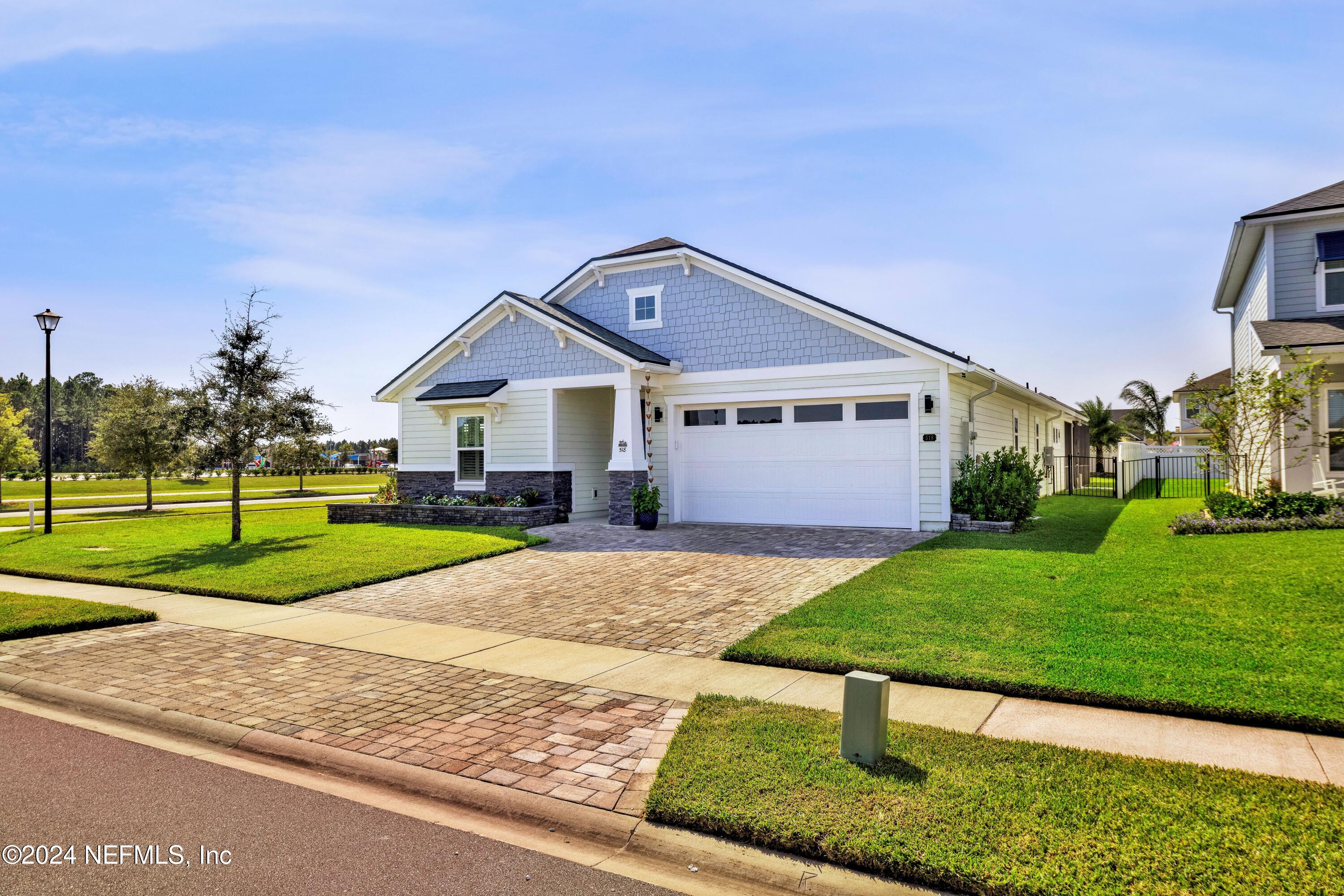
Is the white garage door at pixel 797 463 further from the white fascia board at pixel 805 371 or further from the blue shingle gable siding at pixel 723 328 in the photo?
the blue shingle gable siding at pixel 723 328

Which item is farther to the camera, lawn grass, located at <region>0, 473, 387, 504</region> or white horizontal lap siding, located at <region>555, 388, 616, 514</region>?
lawn grass, located at <region>0, 473, 387, 504</region>

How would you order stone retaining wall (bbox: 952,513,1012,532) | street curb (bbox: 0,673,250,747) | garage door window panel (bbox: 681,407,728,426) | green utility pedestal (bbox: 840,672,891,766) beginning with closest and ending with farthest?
green utility pedestal (bbox: 840,672,891,766), street curb (bbox: 0,673,250,747), stone retaining wall (bbox: 952,513,1012,532), garage door window panel (bbox: 681,407,728,426)

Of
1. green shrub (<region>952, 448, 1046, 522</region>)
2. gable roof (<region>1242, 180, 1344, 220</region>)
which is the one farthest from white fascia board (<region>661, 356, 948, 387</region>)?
gable roof (<region>1242, 180, 1344, 220</region>)

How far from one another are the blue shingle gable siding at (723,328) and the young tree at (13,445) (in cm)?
3050

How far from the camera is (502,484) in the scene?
19.6 m

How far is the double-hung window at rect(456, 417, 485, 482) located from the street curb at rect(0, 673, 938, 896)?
48.8 ft

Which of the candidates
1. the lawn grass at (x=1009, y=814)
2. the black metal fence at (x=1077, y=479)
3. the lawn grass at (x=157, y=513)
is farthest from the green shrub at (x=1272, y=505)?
the lawn grass at (x=157, y=513)

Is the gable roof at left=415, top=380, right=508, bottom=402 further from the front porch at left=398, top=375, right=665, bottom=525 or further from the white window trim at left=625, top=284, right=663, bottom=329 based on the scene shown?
the white window trim at left=625, top=284, right=663, bottom=329

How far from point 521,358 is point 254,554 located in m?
7.74

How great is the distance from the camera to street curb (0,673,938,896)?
3619mm

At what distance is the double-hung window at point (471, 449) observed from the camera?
66.4 ft

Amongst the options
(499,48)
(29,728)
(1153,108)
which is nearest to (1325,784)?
(29,728)

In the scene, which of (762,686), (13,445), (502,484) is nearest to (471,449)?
(502,484)

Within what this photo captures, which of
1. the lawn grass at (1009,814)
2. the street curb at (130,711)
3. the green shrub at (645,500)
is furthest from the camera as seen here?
the green shrub at (645,500)
